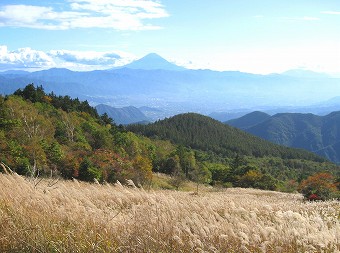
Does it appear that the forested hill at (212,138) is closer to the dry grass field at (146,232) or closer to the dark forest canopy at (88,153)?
the dark forest canopy at (88,153)

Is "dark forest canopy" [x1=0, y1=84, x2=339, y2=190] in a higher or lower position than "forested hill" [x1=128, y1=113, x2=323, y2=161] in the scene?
higher

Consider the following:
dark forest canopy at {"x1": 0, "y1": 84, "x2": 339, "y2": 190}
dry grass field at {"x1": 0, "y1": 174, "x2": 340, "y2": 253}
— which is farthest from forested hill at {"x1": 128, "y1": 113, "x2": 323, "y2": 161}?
dry grass field at {"x1": 0, "y1": 174, "x2": 340, "y2": 253}

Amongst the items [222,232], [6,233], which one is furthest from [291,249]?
A: [6,233]

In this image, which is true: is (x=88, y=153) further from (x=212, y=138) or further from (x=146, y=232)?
(x=212, y=138)

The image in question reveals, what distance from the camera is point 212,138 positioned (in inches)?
6171

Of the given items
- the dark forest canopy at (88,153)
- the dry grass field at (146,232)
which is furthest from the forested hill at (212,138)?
the dry grass field at (146,232)

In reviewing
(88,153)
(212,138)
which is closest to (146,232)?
(88,153)

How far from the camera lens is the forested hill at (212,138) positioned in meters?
144

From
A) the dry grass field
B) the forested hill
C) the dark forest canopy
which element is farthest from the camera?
the forested hill

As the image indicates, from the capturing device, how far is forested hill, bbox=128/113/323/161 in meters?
144

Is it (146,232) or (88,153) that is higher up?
(146,232)

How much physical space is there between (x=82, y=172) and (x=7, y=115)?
65.5 feet

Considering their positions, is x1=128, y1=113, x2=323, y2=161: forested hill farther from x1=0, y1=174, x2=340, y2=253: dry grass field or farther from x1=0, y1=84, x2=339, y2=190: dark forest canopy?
x1=0, y1=174, x2=340, y2=253: dry grass field

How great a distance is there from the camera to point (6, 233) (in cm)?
411
